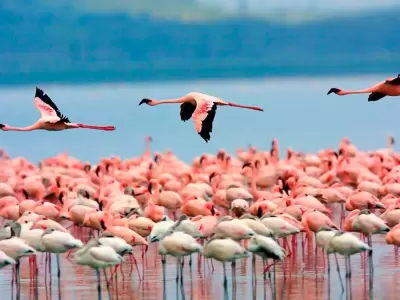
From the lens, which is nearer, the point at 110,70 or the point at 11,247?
the point at 11,247

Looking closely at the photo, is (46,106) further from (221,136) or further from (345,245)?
(221,136)

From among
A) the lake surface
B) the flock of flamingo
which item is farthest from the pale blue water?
the flock of flamingo

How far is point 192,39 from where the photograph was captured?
48.5m

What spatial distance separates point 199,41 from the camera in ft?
160

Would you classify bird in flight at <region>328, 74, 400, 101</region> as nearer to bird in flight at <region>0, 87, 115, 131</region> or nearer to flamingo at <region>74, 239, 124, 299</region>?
bird in flight at <region>0, 87, 115, 131</region>

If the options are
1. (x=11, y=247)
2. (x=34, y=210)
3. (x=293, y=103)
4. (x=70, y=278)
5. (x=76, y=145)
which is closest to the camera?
(x=11, y=247)

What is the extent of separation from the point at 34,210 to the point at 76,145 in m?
23.1

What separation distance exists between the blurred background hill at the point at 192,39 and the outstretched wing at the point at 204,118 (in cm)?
3476

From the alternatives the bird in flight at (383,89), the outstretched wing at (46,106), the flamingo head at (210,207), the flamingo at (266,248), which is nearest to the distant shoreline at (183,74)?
the outstretched wing at (46,106)

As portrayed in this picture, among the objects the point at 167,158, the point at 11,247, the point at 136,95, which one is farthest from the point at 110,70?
the point at 11,247

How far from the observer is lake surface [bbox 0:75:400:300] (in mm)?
10859

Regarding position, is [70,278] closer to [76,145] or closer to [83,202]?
[83,202]

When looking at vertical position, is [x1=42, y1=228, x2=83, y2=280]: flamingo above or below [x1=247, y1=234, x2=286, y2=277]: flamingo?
above

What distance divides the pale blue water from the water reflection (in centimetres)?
1937
